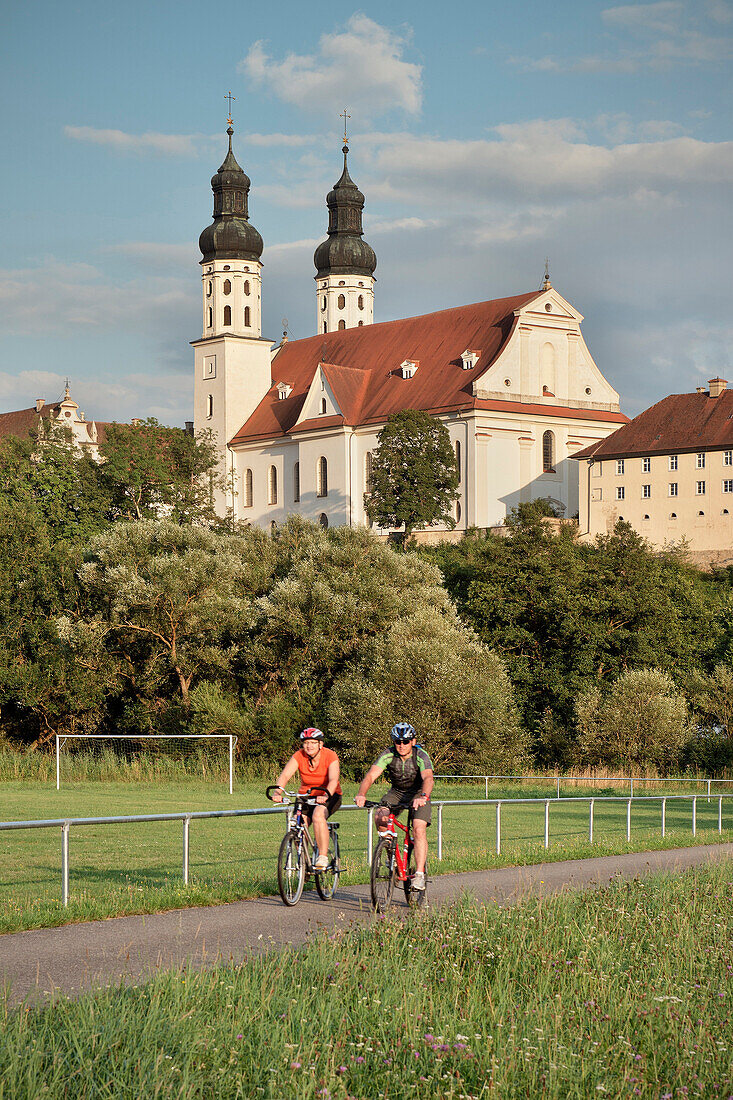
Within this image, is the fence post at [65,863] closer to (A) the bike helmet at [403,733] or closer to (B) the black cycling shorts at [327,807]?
(B) the black cycling shorts at [327,807]

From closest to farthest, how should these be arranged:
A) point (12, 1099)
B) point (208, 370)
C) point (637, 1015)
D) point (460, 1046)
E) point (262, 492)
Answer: point (12, 1099) < point (460, 1046) < point (637, 1015) < point (262, 492) < point (208, 370)

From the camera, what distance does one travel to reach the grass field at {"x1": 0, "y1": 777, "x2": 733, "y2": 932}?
12.2 metres

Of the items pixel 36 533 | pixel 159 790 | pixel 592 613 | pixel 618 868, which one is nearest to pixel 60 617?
pixel 36 533

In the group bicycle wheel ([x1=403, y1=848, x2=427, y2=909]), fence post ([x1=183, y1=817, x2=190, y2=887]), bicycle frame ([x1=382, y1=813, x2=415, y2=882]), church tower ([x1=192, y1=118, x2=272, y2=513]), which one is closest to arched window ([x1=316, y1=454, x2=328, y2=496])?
church tower ([x1=192, y1=118, x2=272, y2=513])

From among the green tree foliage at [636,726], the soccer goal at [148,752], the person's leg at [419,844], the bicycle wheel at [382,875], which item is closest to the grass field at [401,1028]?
the bicycle wheel at [382,875]

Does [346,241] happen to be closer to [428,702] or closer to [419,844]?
[428,702]

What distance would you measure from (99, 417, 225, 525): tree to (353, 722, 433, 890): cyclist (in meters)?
48.8

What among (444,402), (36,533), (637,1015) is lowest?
(637,1015)

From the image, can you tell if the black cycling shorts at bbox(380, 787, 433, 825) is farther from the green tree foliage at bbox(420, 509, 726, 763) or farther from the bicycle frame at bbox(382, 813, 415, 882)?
the green tree foliage at bbox(420, 509, 726, 763)

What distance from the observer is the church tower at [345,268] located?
354 ft

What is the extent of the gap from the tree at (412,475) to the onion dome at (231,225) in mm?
29564

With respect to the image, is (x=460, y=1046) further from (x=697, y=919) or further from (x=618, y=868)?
(x=618, y=868)

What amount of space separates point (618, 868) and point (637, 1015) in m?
8.99

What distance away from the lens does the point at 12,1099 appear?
5902 mm
